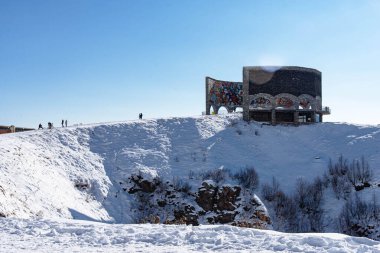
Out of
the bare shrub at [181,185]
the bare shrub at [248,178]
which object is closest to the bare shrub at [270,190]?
the bare shrub at [248,178]

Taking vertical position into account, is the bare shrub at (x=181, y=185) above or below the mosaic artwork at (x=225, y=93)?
below

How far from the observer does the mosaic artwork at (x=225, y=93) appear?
52.0 metres

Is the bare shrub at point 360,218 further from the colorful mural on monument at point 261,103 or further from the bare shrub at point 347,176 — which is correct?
the colorful mural on monument at point 261,103

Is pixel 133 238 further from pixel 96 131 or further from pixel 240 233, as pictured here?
pixel 96 131

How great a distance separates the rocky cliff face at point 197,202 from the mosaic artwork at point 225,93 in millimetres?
21434

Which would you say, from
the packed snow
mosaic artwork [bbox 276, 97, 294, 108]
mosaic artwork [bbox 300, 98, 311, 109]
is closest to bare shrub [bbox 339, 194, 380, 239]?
the packed snow

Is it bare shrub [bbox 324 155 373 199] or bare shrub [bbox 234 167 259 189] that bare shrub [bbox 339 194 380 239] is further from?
bare shrub [bbox 234 167 259 189]

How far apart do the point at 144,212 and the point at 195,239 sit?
20.7 m

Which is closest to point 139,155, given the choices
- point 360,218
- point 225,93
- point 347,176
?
point 347,176

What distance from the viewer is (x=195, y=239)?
9969mm

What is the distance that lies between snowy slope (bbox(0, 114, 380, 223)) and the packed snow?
0.30ft

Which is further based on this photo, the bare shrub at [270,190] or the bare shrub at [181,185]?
the bare shrub at [270,190]

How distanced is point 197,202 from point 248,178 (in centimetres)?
571

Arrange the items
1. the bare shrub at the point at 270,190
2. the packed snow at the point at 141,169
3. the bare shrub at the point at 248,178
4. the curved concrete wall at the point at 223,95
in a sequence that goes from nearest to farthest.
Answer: the packed snow at the point at 141,169 < the bare shrub at the point at 270,190 < the bare shrub at the point at 248,178 < the curved concrete wall at the point at 223,95
